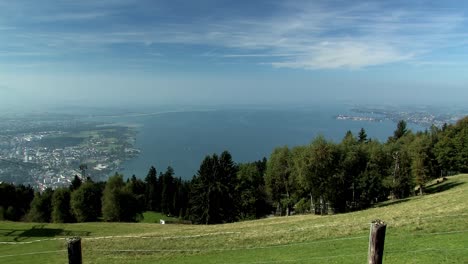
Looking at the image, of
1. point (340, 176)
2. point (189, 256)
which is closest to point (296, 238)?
point (189, 256)

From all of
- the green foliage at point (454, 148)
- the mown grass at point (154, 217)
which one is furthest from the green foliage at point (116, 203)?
the green foliage at point (454, 148)

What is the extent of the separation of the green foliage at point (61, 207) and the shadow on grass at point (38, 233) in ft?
96.8

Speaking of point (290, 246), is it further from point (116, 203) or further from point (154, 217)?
point (154, 217)

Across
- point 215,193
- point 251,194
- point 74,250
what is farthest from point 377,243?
point 251,194

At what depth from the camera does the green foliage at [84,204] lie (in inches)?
2162

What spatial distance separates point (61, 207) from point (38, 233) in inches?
1281

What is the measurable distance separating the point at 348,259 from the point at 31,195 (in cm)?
7570

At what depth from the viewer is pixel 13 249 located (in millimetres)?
21875

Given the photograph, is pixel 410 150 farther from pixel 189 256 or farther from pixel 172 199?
pixel 172 199

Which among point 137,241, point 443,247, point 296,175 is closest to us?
point 443,247

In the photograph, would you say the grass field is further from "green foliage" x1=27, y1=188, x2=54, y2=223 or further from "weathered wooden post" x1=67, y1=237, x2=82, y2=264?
"green foliage" x1=27, y1=188, x2=54, y2=223

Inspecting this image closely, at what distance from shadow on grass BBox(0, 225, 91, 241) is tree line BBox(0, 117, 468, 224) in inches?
971

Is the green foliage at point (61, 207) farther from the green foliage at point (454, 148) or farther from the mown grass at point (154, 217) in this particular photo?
the green foliage at point (454, 148)

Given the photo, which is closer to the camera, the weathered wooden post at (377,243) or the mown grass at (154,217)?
the weathered wooden post at (377,243)
